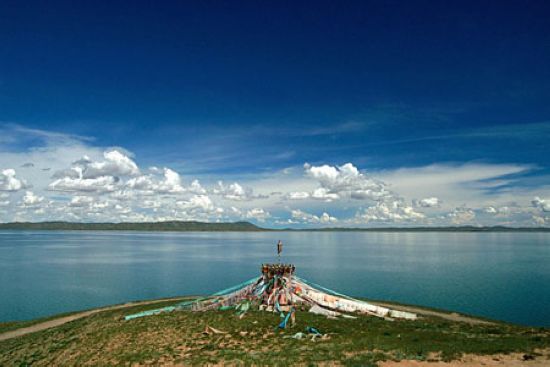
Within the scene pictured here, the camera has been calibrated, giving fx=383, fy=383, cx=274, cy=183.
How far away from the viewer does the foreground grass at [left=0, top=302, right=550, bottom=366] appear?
66.5 ft

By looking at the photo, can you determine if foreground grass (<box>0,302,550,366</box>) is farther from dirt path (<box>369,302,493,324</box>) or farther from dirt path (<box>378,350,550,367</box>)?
dirt path (<box>369,302,493,324</box>)

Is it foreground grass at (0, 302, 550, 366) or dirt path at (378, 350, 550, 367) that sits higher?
dirt path at (378, 350, 550, 367)

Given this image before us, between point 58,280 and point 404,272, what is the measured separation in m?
75.1

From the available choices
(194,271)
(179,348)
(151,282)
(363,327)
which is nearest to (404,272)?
(194,271)

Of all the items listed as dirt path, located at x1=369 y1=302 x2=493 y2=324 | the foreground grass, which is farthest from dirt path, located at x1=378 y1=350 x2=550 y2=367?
dirt path, located at x1=369 y1=302 x2=493 y2=324

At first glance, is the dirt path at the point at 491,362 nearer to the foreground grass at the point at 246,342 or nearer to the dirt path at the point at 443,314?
→ the foreground grass at the point at 246,342

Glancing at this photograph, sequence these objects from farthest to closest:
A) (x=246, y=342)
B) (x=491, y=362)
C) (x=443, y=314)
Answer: (x=443, y=314) → (x=246, y=342) → (x=491, y=362)

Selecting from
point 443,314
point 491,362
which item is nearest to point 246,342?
point 491,362

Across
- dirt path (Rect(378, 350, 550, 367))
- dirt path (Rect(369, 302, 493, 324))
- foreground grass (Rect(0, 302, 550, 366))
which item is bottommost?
dirt path (Rect(369, 302, 493, 324))

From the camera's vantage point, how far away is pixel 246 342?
24.3 meters

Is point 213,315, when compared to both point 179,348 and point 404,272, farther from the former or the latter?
point 404,272

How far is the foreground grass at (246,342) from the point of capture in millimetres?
20266

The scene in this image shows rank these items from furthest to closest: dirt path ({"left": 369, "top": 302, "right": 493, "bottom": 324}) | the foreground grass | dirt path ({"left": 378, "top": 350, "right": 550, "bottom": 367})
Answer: dirt path ({"left": 369, "top": 302, "right": 493, "bottom": 324}), the foreground grass, dirt path ({"left": 378, "top": 350, "right": 550, "bottom": 367})

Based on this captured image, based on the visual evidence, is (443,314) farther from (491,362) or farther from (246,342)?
(246,342)
